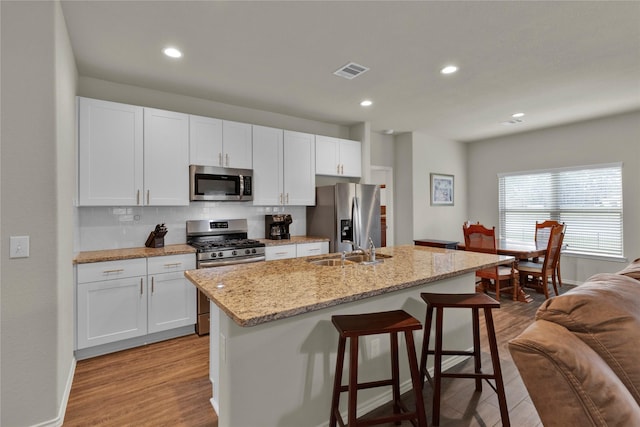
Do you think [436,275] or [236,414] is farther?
[436,275]

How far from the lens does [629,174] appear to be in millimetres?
4547

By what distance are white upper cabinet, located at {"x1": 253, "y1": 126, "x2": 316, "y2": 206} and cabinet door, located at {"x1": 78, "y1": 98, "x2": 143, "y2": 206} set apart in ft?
4.20

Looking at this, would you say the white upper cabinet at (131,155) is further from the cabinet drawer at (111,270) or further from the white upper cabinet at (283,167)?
the white upper cabinet at (283,167)

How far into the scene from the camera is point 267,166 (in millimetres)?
4051

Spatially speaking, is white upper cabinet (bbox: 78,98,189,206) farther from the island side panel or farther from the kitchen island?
the island side panel

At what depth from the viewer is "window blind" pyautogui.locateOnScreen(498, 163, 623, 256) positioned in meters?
4.75

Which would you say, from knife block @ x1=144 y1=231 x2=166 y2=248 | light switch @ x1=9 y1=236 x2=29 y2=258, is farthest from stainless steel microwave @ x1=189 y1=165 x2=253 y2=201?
light switch @ x1=9 y1=236 x2=29 y2=258

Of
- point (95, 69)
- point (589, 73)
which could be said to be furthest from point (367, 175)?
point (95, 69)

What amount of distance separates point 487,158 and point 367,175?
2852 mm

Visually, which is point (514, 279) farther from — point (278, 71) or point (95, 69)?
point (95, 69)

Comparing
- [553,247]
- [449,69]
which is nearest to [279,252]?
[449,69]

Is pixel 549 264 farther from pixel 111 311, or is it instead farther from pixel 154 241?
pixel 111 311

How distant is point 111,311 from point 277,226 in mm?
2018

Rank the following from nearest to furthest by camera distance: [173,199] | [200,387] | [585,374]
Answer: [585,374], [200,387], [173,199]
